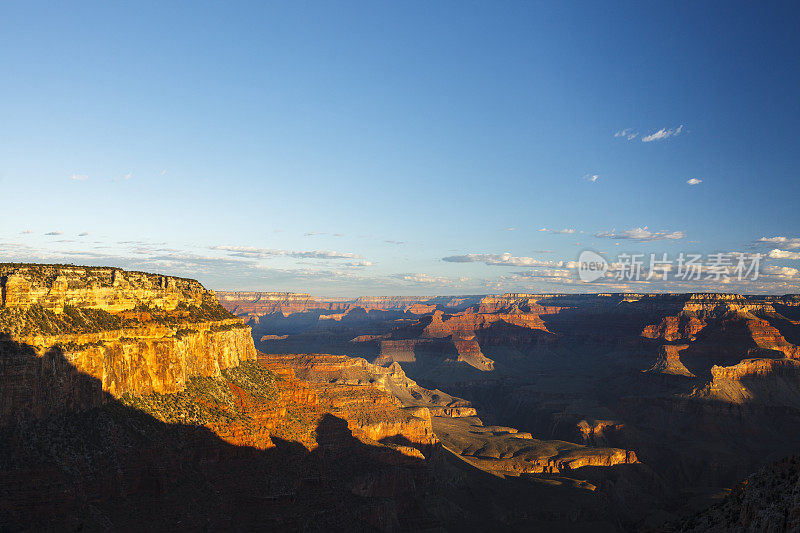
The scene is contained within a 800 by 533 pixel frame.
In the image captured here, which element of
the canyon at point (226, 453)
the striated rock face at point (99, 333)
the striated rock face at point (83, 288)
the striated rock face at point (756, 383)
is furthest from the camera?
the striated rock face at point (756, 383)

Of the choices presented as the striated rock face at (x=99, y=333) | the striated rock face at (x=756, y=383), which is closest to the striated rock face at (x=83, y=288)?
the striated rock face at (x=99, y=333)

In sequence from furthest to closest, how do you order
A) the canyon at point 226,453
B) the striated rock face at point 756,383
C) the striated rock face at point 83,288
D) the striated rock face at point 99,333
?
1. the striated rock face at point 756,383
2. the striated rock face at point 83,288
3. the striated rock face at point 99,333
4. the canyon at point 226,453

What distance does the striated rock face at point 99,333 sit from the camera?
1676 inches

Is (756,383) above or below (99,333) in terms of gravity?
below

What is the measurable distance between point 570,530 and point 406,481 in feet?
89.8

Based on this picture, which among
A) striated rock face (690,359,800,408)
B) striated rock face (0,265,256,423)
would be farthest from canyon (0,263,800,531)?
striated rock face (690,359,800,408)

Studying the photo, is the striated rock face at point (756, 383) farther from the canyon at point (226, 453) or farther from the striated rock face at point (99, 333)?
the striated rock face at point (99, 333)

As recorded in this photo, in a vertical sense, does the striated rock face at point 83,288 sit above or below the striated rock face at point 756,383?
above

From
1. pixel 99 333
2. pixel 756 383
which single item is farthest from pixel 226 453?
pixel 756 383

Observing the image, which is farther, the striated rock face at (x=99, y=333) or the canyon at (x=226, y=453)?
the striated rock face at (x=99, y=333)

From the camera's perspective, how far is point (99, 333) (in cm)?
4941

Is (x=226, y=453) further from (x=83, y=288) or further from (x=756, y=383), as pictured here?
(x=756, y=383)

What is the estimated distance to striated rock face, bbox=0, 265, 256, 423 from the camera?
1676 inches

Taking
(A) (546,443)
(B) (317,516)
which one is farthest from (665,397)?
(B) (317,516)
